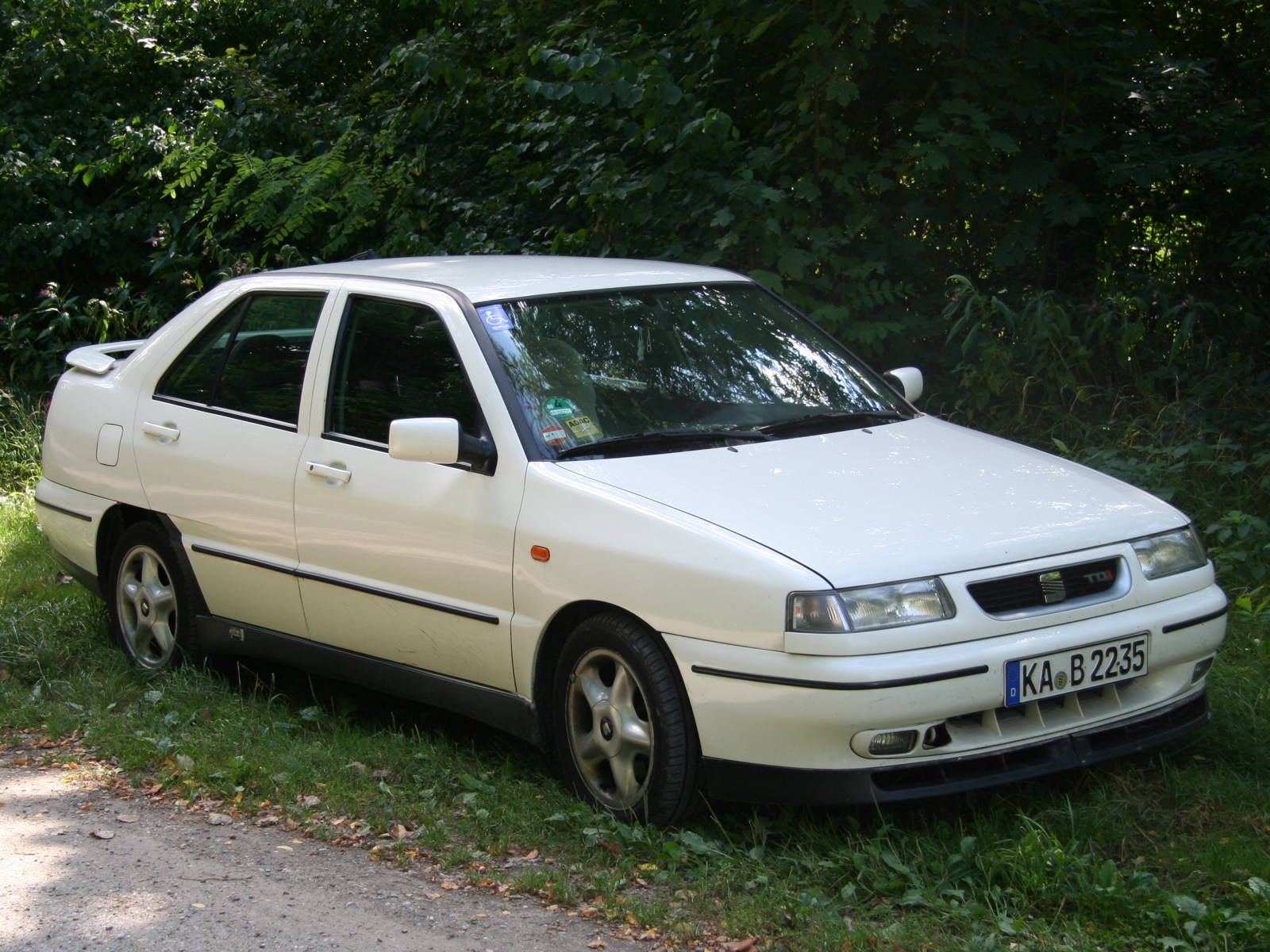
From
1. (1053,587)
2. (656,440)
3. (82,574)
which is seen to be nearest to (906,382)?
(656,440)

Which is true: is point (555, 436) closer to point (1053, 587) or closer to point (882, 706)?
point (882, 706)

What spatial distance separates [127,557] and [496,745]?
191cm

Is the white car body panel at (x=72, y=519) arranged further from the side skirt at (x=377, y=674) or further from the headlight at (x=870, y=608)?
the headlight at (x=870, y=608)

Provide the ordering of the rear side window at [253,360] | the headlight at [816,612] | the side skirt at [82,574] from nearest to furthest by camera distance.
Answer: the headlight at [816,612] → the rear side window at [253,360] → the side skirt at [82,574]

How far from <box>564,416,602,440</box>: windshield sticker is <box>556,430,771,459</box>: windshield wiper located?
0.04 m

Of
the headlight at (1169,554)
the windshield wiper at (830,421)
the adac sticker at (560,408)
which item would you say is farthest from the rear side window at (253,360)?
the headlight at (1169,554)

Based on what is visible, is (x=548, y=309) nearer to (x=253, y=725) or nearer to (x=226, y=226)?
(x=253, y=725)

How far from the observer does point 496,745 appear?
5109 millimetres

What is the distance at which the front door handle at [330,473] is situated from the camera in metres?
4.89

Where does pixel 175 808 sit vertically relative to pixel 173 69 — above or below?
below

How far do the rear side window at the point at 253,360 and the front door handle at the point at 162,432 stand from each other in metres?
0.13

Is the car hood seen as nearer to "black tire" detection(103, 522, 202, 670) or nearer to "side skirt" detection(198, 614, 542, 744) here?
"side skirt" detection(198, 614, 542, 744)

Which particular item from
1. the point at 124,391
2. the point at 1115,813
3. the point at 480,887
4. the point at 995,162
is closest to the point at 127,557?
the point at 124,391

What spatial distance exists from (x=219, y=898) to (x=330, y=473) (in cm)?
155
